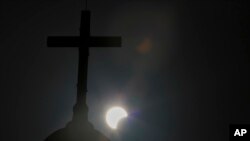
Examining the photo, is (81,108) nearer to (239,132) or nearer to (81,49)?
(81,49)

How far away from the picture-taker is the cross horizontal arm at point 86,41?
448 inches

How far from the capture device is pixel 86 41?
1146 cm

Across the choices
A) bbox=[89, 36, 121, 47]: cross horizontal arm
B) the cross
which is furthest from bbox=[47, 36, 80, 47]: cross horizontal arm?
bbox=[89, 36, 121, 47]: cross horizontal arm

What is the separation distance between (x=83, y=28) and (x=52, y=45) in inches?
41.9

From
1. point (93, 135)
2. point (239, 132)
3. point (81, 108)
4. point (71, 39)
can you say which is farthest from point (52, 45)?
point (239, 132)

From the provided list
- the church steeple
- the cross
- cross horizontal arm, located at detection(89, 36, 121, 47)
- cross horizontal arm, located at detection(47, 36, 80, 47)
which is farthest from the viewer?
cross horizontal arm, located at detection(47, 36, 80, 47)

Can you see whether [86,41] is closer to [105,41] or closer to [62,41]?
[105,41]

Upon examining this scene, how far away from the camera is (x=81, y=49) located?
1139 centimetres

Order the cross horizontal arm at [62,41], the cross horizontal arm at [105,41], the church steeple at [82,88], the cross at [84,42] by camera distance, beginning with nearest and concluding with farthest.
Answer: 1. the church steeple at [82,88]
2. the cross at [84,42]
3. the cross horizontal arm at [105,41]
4. the cross horizontal arm at [62,41]

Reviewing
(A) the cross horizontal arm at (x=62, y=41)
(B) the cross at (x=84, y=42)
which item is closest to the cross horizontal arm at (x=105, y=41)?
(B) the cross at (x=84, y=42)

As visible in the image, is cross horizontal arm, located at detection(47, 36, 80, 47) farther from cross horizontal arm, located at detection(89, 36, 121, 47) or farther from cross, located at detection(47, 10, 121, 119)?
cross horizontal arm, located at detection(89, 36, 121, 47)

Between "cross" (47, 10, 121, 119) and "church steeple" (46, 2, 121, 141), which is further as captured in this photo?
"cross" (47, 10, 121, 119)

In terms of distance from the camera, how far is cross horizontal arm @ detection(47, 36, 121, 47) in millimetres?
11383

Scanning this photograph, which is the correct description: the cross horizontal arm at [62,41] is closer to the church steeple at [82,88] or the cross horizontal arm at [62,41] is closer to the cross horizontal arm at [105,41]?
the church steeple at [82,88]
